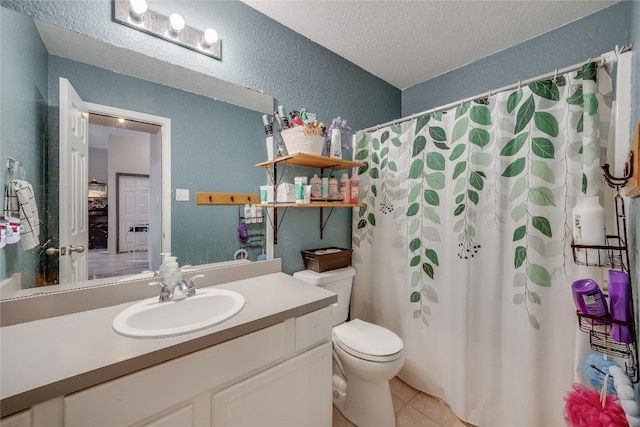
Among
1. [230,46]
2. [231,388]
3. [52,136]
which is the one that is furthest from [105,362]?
[230,46]

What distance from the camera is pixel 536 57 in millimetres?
1724

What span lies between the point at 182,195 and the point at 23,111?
0.60 m

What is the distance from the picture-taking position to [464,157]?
1.47 metres

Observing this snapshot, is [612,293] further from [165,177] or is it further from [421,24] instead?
[165,177]

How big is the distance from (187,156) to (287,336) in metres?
1.00

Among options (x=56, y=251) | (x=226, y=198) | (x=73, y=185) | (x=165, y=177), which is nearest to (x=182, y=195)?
(x=165, y=177)

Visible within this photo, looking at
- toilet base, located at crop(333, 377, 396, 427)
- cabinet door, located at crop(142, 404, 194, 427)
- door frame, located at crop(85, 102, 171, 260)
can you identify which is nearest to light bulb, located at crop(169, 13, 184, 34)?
door frame, located at crop(85, 102, 171, 260)

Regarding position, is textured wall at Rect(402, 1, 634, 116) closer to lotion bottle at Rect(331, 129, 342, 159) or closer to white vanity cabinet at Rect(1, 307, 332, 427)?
lotion bottle at Rect(331, 129, 342, 159)

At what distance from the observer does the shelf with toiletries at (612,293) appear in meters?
0.93

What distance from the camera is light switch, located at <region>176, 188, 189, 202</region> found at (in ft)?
4.28

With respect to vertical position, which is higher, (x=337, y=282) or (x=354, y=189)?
(x=354, y=189)

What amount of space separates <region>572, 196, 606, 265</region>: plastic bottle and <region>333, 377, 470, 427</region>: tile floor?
45.0 inches

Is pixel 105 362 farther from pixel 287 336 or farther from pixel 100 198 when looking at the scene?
pixel 100 198

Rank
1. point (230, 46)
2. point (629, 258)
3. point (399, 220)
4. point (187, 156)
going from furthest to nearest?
point (399, 220) → point (230, 46) → point (187, 156) → point (629, 258)
